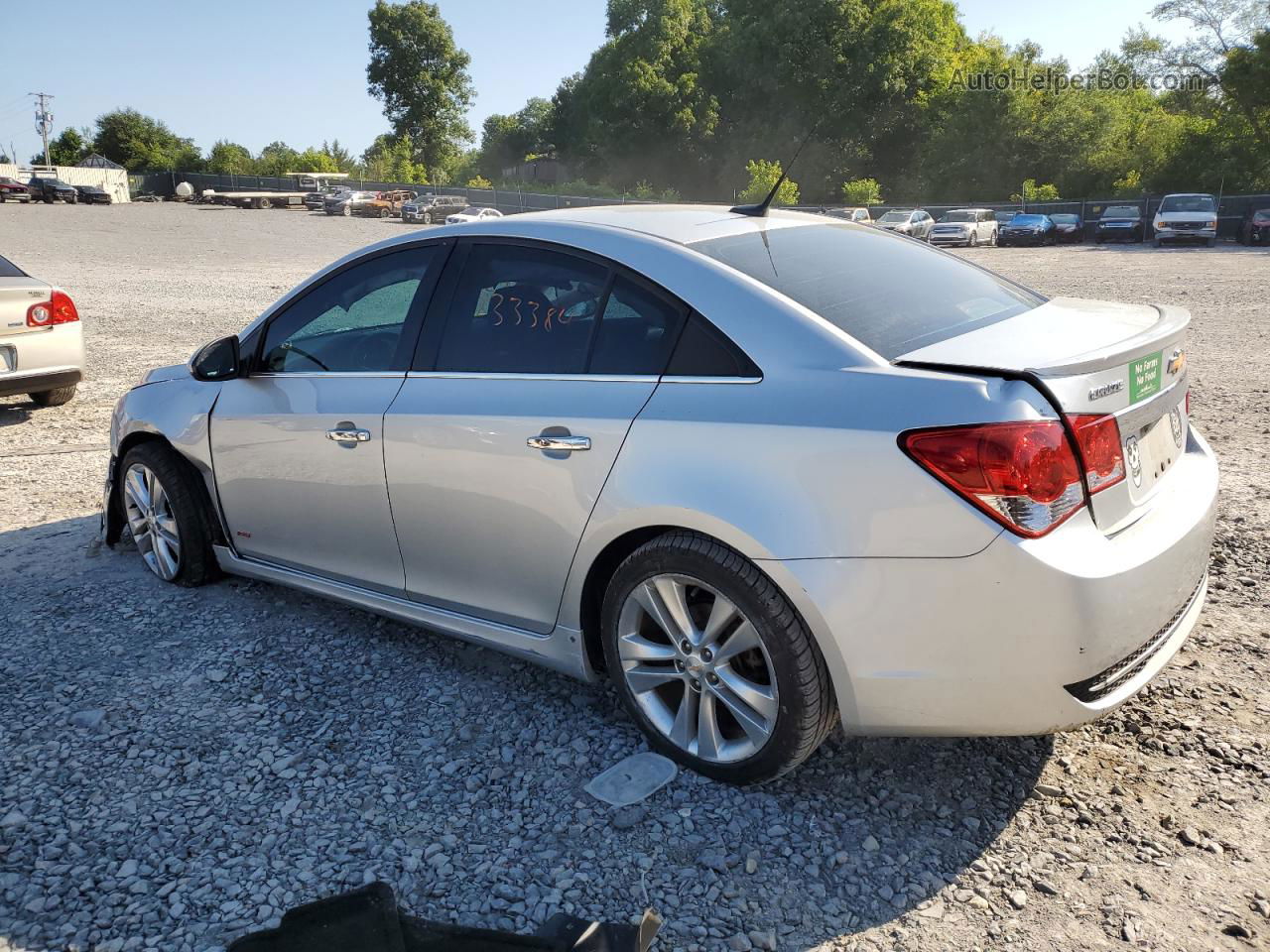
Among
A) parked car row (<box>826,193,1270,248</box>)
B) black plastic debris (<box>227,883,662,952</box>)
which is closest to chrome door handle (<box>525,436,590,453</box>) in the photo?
black plastic debris (<box>227,883,662,952</box>)

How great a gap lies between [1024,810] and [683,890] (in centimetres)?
102

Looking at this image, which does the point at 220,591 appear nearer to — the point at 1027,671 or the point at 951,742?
the point at 951,742

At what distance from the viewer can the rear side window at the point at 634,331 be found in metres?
3.01

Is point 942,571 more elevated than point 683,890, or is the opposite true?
point 942,571

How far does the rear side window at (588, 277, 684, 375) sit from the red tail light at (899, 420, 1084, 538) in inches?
34.8

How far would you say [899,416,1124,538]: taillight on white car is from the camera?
→ 240 cm

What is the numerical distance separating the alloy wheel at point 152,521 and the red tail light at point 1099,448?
374 centimetres

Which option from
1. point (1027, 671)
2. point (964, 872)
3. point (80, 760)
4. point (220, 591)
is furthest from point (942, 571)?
point (220, 591)

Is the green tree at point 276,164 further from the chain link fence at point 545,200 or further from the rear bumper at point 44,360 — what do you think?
the rear bumper at point 44,360

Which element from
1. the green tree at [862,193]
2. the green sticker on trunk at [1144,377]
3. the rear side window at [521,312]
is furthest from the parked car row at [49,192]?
the green sticker on trunk at [1144,377]

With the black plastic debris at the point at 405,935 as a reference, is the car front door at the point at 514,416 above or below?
above

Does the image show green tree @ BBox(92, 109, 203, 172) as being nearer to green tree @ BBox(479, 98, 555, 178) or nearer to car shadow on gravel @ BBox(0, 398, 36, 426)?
green tree @ BBox(479, 98, 555, 178)

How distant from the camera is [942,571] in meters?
2.46

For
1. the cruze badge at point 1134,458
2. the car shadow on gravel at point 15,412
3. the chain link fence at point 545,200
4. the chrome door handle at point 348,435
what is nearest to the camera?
the cruze badge at point 1134,458
